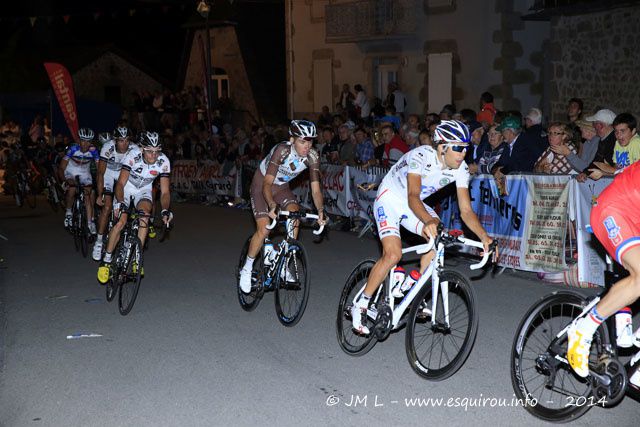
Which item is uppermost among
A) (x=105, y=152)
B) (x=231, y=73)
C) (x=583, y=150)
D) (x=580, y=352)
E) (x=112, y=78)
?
(x=231, y=73)

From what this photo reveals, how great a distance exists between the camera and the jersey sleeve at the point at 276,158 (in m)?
8.42

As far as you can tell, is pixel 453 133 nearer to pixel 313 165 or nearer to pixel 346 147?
pixel 313 165

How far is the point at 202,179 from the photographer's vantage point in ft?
70.8

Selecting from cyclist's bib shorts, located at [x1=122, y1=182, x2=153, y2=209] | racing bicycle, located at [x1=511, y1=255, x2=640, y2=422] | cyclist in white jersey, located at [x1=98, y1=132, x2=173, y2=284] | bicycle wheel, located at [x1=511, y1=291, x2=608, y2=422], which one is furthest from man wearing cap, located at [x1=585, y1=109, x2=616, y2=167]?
cyclist's bib shorts, located at [x1=122, y1=182, x2=153, y2=209]

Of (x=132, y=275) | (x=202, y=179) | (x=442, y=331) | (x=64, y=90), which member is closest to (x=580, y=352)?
(x=442, y=331)

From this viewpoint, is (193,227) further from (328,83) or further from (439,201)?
(328,83)

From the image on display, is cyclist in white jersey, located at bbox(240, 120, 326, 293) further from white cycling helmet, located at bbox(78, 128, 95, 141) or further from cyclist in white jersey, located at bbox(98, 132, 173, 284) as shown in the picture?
white cycling helmet, located at bbox(78, 128, 95, 141)

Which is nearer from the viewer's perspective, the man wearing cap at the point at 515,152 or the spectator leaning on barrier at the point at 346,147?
the man wearing cap at the point at 515,152

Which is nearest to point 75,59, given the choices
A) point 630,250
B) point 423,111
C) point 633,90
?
point 423,111

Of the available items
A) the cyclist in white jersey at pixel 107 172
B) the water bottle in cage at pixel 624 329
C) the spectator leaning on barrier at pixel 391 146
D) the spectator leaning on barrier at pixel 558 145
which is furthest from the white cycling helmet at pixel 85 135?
the water bottle in cage at pixel 624 329

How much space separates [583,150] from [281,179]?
4.58 meters

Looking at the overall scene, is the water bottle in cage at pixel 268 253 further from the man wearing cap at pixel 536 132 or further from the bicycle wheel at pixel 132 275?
the man wearing cap at pixel 536 132

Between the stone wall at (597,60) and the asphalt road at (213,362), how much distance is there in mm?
9194

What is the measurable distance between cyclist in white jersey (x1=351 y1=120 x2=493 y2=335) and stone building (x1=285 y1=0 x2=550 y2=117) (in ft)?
52.2
